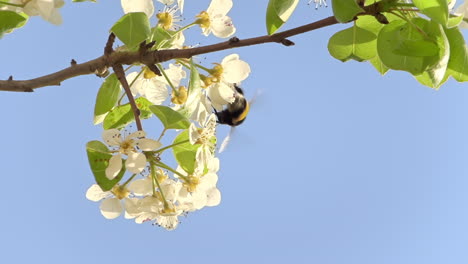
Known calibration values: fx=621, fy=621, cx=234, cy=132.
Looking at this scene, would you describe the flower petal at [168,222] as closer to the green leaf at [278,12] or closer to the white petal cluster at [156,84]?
the white petal cluster at [156,84]

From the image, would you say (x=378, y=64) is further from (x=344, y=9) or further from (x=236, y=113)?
(x=236, y=113)

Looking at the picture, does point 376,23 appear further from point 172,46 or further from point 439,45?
point 172,46

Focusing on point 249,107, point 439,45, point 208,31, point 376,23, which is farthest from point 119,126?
point 249,107

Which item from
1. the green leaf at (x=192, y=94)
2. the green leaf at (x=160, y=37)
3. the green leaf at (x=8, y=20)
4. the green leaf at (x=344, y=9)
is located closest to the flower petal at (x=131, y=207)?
the green leaf at (x=192, y=94)

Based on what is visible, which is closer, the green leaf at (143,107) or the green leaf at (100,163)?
the green leaf at (100,163)

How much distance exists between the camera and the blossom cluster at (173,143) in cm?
131

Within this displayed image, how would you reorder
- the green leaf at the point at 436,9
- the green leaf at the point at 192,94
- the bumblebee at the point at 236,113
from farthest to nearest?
the bumblebee at the point at 236,113 < the green leaf at the point at 192,94 < the green leaf at the point at 436,9

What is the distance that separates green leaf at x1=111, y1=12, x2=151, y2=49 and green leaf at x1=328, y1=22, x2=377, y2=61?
418mm

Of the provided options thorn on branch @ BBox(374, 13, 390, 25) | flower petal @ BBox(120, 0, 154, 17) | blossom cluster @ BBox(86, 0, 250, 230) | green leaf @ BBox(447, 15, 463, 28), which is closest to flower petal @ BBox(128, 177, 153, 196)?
blossom cluster @ BBox(86, 0, 250, 230)

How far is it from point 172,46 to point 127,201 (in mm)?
377

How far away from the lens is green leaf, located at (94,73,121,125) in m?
1.39

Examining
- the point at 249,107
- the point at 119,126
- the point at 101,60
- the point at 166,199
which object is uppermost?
the point at 101,60

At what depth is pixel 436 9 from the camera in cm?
109

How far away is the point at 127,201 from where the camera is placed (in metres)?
1.44
